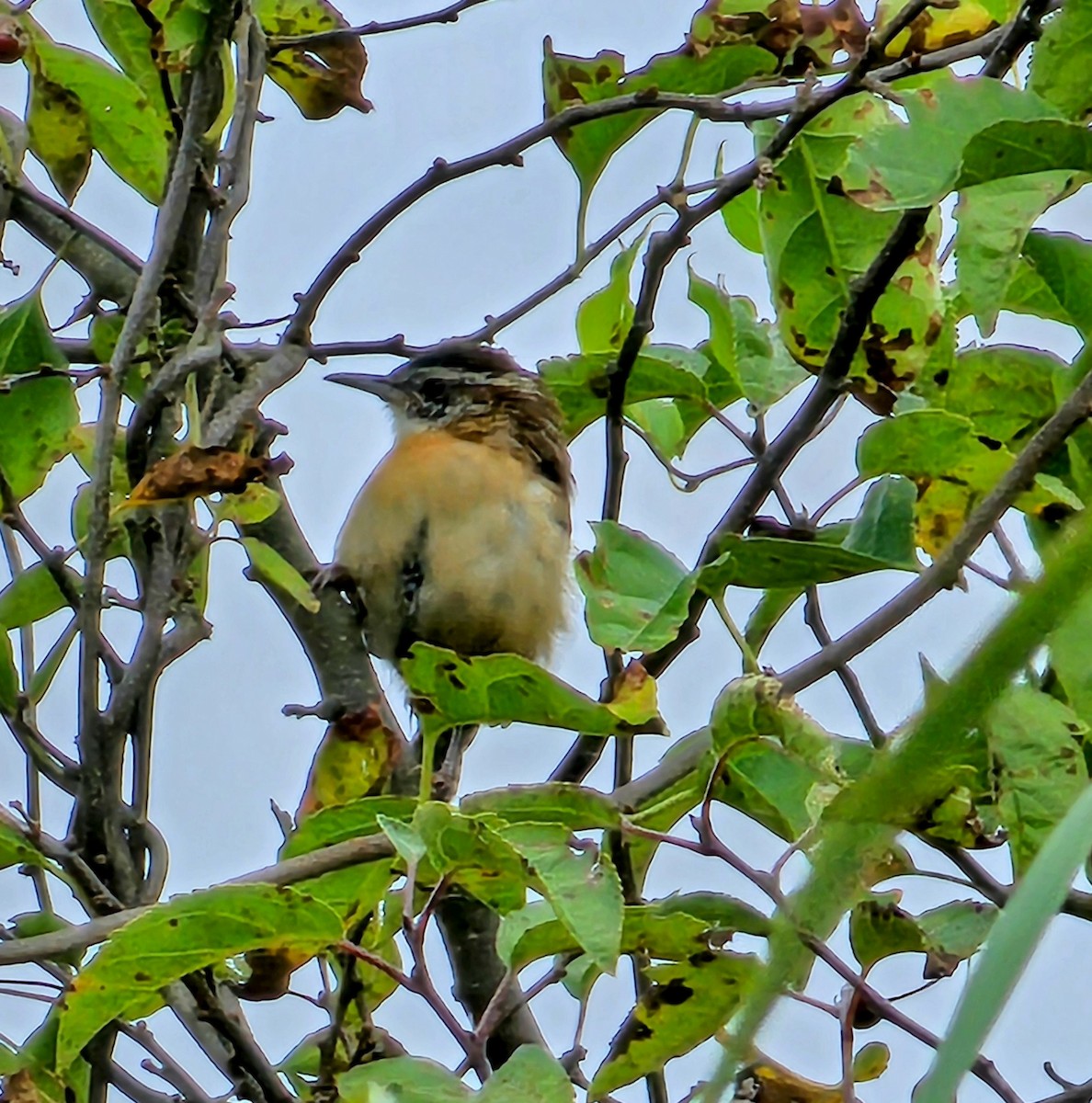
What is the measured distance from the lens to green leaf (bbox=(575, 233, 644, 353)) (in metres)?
1.94

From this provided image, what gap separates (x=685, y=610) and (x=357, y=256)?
830 mm

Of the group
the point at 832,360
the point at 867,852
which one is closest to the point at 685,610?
the point at 832,360

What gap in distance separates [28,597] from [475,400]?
50.8 inches

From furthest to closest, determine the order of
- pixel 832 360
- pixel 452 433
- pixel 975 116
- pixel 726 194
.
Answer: pixel 452 433, pixel 726 194, pixel 832 360, pixel 975 116

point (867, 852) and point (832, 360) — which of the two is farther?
point (832, 360)

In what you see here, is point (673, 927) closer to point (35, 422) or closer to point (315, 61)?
point (35, 422)

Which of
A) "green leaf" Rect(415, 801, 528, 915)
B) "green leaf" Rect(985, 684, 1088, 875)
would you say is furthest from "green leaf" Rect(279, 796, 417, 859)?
"green leaf" Rect(985, 684, 1088, 875)

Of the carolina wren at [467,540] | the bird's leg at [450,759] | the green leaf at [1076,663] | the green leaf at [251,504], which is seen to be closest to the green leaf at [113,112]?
the green leaf at [251,504]

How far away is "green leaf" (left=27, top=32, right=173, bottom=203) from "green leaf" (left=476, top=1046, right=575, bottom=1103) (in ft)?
3.71

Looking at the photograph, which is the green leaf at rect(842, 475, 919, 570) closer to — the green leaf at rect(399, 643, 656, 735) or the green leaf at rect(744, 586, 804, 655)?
the green leaf at rect(399, 643, 656, 735)

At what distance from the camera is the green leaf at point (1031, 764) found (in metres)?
1.07

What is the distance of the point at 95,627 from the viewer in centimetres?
156

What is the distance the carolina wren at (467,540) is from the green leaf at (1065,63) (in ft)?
4.55

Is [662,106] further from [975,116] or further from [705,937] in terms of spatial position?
[705,937]
